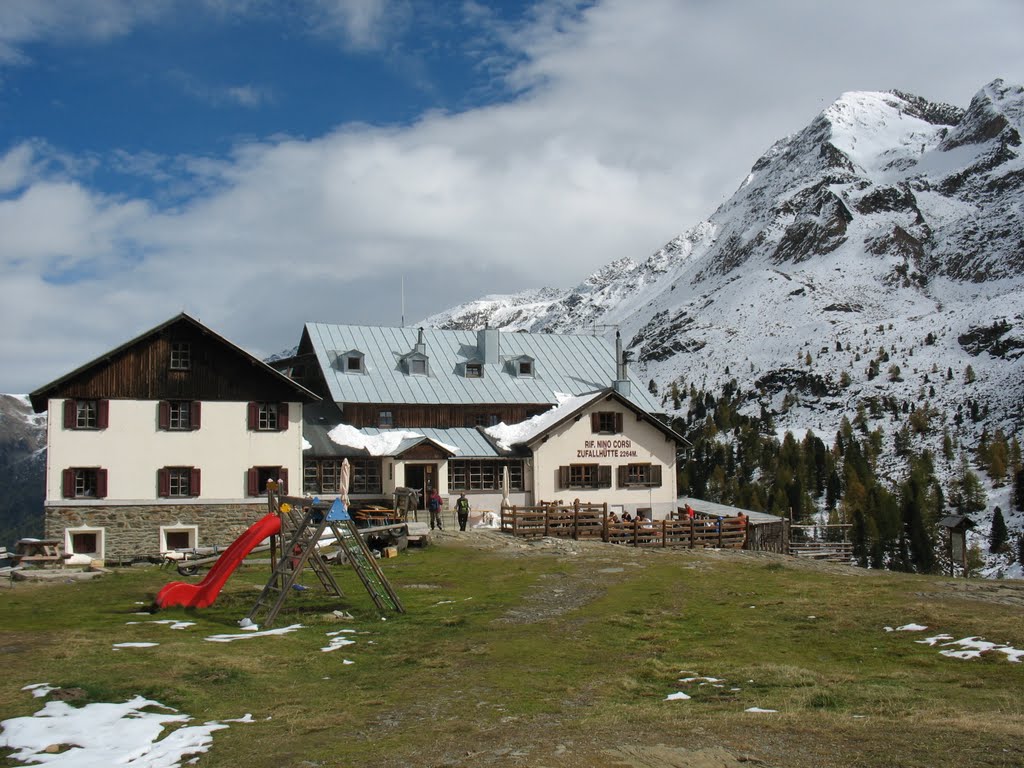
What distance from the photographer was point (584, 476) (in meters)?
50.8

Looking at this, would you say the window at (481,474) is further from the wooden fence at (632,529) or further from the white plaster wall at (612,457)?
the wooden fence at (632,529)

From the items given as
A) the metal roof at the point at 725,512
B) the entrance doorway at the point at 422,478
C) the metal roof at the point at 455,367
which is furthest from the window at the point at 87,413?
the metal roof at the point at 725,512

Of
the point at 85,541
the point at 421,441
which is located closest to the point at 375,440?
the point at 421,441

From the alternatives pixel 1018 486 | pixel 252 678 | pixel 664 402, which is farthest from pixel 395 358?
pixel 664 402

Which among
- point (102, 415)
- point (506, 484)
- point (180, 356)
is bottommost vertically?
point (506, 484)

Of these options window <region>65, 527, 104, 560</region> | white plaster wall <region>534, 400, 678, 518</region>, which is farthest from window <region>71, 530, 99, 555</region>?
white plaster wall <region>534, 400, 678, 518</region>

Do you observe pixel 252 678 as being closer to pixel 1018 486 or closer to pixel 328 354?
pixel 328 354

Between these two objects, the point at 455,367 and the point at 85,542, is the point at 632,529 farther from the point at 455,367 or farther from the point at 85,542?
the point at 85,542

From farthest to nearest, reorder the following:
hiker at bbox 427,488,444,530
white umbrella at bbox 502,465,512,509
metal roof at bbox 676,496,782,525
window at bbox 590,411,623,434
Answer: metal roof at bbox 676,496,782,525
window at bbox 590,411,623,434
white umbrella at bbox 502,465,512,509
hiker at bbox 427,488,444,530

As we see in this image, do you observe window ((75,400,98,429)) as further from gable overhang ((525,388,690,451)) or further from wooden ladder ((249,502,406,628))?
gable overhang ((525,388,690,451))

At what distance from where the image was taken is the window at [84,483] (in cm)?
3747

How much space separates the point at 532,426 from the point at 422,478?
23.3ft

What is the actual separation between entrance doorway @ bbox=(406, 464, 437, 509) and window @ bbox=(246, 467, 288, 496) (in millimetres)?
9516

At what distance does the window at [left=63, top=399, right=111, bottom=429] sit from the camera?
3775 centimetres
